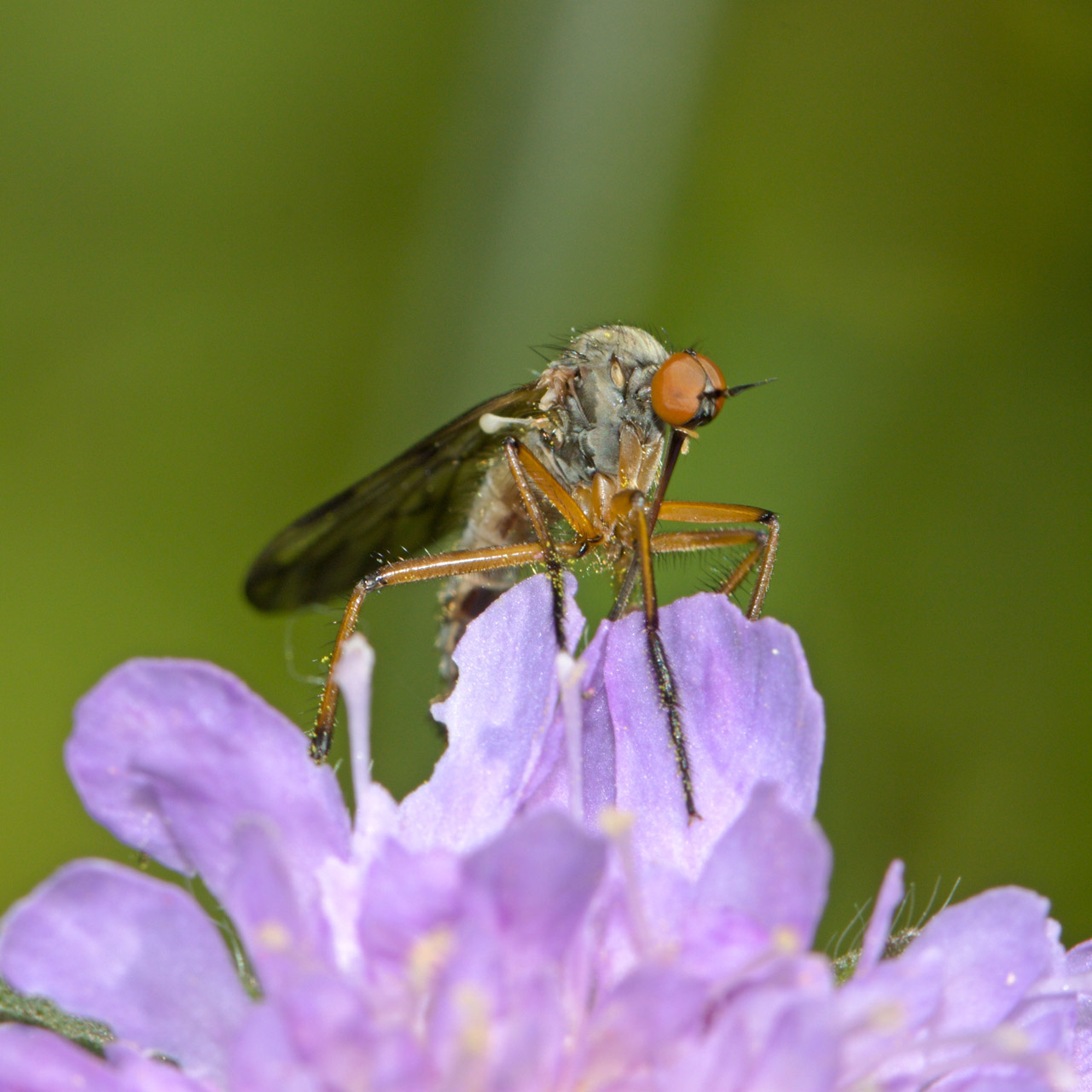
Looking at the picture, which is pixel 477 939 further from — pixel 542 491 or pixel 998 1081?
pixel 542 491

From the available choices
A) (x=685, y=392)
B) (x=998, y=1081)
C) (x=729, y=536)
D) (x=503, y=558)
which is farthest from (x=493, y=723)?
(x=685, y=392)

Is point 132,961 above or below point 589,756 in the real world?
below

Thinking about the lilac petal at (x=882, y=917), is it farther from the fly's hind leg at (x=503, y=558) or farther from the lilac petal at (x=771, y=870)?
the fly's hind leg at (x=503, y=558)

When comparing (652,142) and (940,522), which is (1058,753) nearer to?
(940,522)

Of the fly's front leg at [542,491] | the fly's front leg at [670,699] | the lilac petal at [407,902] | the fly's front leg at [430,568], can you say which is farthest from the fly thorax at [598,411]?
the lilac petal at [407,902]

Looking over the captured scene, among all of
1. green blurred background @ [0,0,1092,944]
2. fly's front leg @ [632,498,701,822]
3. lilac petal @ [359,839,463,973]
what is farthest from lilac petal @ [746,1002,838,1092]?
green blurred background @ [0,0,1092,944]

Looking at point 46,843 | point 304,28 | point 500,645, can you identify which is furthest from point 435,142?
point 500,645
